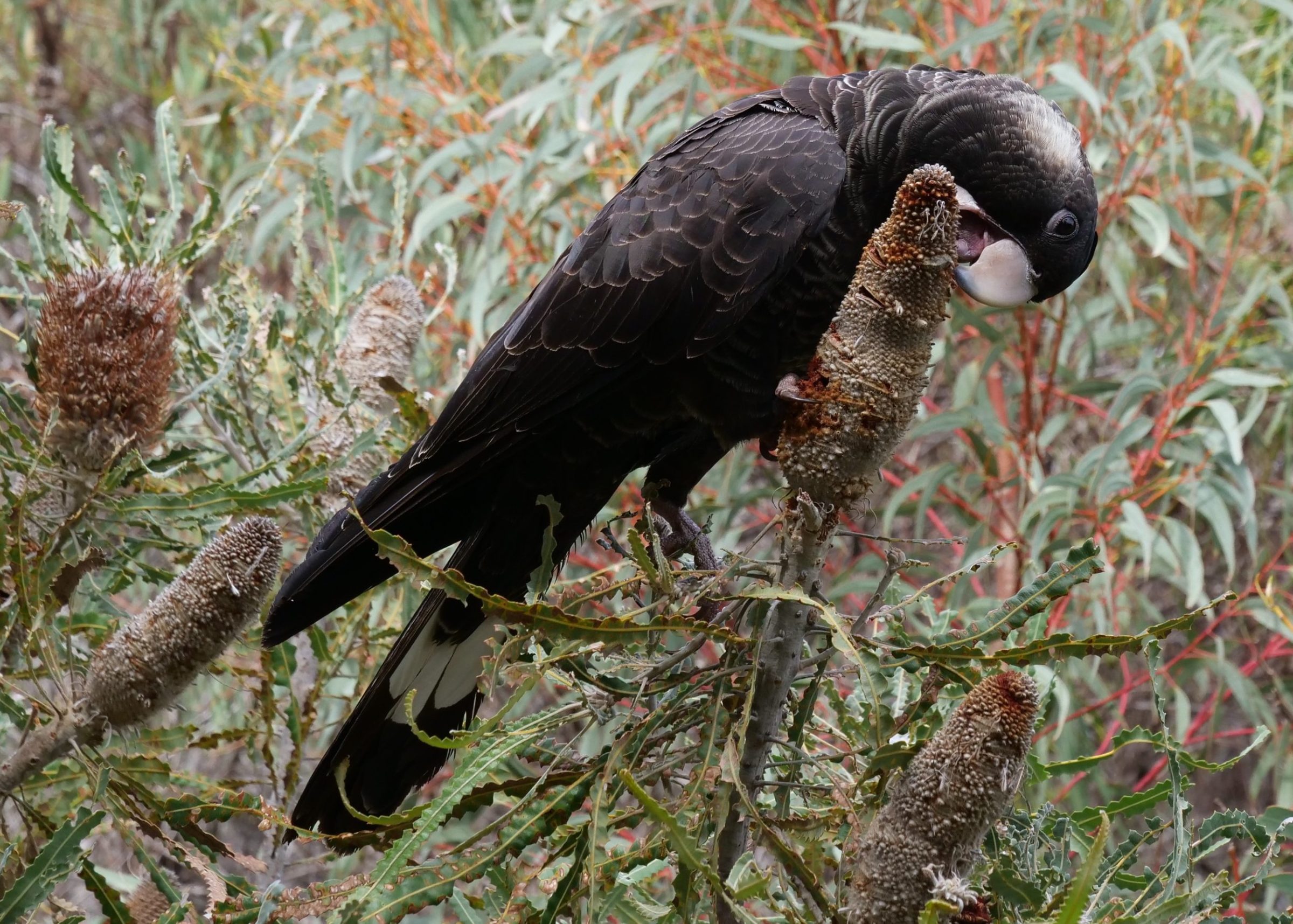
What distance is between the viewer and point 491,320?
400 centimetres

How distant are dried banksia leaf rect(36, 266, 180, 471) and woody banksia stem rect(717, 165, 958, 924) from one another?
93 centimetres

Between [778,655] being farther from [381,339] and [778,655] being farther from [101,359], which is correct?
[381,339]

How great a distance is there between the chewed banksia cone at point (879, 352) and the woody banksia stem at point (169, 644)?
2.38 ft

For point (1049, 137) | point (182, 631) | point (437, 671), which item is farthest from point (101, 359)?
point (1049, 137)

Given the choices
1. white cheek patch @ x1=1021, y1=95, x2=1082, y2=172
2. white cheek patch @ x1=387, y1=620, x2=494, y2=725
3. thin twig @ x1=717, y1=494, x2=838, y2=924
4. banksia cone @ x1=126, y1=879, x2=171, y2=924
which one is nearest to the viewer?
thin twig @ x1=717, y1=494, x2=838, y2=924

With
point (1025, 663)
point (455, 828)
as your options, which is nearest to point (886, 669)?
point (1025, 663)

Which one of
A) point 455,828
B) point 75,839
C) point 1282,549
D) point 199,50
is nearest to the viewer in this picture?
point 75,839

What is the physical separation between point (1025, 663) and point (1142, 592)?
A: 10.6ft

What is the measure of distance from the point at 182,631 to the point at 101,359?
42cm

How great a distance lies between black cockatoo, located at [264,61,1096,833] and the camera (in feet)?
7.36

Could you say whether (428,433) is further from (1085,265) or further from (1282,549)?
(1282,549)

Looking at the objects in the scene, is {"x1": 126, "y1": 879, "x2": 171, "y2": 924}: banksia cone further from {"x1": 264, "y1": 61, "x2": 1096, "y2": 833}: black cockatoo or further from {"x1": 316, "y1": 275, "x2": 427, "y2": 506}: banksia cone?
{"x1": 316, "y1": 275, "x2": 427, "y2": 506}: banksia cone

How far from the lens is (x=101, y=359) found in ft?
5.92

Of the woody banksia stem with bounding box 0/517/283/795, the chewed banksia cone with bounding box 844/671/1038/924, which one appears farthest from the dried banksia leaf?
the chewed banksia cone with bounding box 844/671/1038/924
